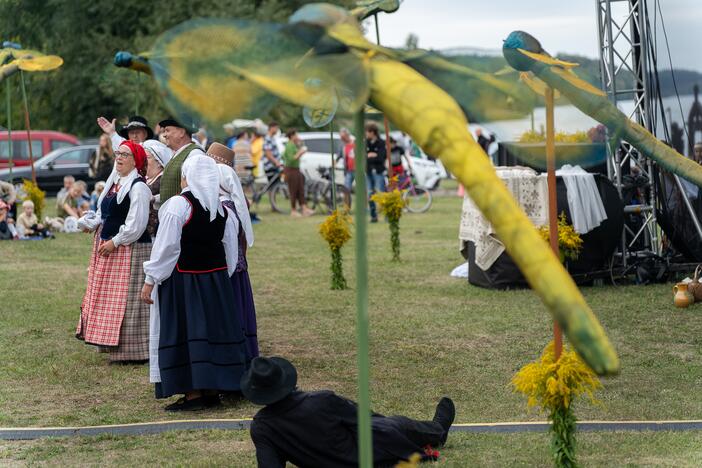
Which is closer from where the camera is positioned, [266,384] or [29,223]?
[266,384]

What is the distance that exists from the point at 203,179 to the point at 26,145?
25.7 m

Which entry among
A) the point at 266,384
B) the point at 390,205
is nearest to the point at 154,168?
the point at 266,384

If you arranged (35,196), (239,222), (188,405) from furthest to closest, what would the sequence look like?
(35,196) < (239,222) < (188,405)

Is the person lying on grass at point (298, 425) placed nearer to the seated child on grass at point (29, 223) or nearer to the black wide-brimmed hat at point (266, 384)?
the black wide-brimmed hat at point (266, 384)

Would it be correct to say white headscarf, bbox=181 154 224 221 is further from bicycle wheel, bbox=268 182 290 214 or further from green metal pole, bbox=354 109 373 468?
bicycle wheel, bbox=268 182 290 214

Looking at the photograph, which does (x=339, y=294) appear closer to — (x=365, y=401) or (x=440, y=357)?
(x=440, y=357)

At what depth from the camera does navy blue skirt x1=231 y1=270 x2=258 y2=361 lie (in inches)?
303

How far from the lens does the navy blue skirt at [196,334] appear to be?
717 cm

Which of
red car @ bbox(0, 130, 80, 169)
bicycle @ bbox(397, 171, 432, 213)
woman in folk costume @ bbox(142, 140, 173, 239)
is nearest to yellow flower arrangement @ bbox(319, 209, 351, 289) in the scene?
woman in folk costume @ bbox(142, 140, 173, 239)

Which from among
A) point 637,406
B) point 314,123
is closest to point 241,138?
point 637,406

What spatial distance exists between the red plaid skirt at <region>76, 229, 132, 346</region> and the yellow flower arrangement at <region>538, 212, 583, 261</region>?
4.07 meters

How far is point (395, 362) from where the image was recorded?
28.3ft

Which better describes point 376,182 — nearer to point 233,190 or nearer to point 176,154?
point 233,190

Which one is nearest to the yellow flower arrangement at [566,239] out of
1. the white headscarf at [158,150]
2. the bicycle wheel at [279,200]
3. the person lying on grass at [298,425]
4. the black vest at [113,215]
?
the white headscarf at [158,150]
